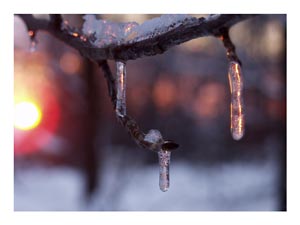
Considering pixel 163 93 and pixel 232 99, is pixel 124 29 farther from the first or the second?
pixel 163 93

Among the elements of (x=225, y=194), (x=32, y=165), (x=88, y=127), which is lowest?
(x=225, y=194)

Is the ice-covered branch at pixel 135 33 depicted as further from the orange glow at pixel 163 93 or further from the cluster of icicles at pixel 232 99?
the orange glow at pixel 163 93

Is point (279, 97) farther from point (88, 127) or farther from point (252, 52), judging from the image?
point (88, 127)

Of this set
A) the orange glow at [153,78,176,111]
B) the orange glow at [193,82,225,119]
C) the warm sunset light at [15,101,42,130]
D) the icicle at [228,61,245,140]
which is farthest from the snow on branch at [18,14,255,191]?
the orange glow at [193,82,225,119]

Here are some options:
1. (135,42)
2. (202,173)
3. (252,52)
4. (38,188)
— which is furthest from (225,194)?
(135,42)

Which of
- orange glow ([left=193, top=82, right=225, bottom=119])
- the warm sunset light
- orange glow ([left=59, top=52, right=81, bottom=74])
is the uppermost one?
orange glow ([left=59, top=52, right=81, bottom=74])

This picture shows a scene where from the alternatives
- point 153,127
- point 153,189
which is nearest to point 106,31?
point 153,189

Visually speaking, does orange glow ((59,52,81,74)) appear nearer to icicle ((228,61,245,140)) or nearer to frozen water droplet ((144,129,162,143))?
icicle ((228,61,245,140))
